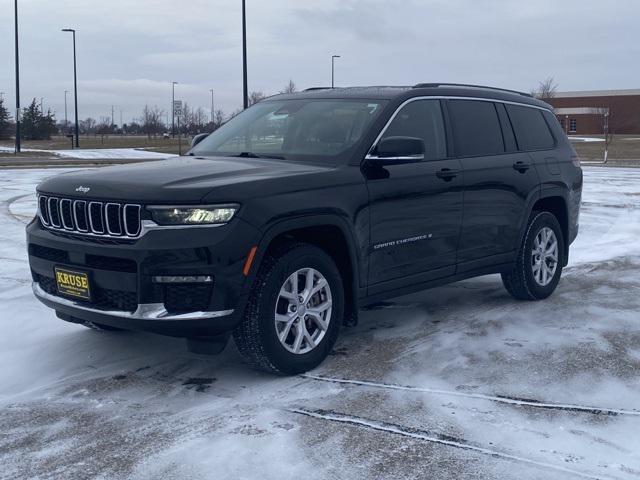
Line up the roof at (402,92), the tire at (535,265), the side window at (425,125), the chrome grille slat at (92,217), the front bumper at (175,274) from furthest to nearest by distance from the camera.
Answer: the tire at (535,265), the roof at (402,92), the side window at (425,125), the chrome grille slat at (92,217), the front bumper at (175,274)

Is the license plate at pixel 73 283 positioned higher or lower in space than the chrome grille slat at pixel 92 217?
lower

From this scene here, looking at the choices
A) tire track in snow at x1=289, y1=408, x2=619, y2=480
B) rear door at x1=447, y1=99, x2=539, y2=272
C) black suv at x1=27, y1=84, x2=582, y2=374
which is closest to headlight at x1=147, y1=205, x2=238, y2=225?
black suv at x1=27, y1=84, x2=582, y2=374

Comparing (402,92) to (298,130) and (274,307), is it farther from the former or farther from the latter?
(274,307)

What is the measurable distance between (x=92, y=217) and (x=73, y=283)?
1.41 feet

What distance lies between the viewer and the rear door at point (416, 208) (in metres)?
5.31

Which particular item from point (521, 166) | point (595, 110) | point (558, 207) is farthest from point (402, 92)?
point (595, 110)

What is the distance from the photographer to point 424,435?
3.98 metres

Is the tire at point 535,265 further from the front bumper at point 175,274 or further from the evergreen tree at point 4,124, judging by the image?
the evergreen tree at point 4,124

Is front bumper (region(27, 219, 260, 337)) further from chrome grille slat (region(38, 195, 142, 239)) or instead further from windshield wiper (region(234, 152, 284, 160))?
windshield wiper (region(234, 152, 284, 160))

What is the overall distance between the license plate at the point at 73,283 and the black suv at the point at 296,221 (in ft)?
0.04

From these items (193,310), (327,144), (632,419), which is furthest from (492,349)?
(193,310)

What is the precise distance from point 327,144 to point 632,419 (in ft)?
8.58

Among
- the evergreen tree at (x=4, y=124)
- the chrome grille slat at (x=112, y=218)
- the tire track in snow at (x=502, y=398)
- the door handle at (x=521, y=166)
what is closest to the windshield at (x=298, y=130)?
the chrome grille slat at (x=112, y=218)

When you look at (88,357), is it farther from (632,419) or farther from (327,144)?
(632,419)
